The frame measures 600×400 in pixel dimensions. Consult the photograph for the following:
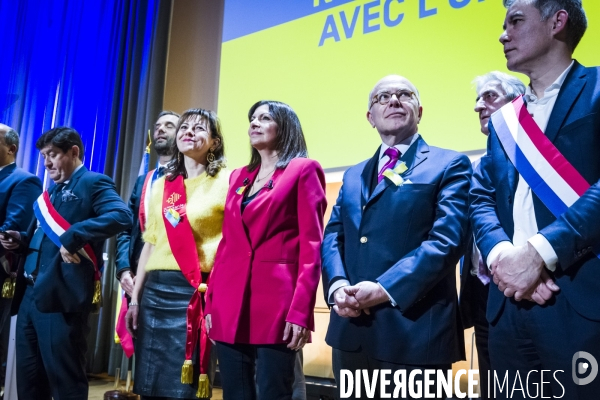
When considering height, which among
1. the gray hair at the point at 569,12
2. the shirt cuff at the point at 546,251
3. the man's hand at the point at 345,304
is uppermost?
the gray hair at the point at 569,12

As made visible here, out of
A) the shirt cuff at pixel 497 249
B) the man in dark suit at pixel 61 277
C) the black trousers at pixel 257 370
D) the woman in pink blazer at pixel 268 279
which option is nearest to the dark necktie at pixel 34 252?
the man in dark suit at pixel 61 277

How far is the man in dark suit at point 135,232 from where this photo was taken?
2.87m

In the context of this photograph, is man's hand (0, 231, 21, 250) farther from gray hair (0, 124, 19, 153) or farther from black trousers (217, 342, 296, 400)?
black trousers (217, 342, 296, 400)

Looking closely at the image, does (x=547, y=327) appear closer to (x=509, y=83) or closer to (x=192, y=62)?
(x=509, y=83)

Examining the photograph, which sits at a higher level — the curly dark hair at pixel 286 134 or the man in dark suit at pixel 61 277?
the curly dark hair at pixel 286 134

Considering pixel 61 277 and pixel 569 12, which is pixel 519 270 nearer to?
pixel 569 12

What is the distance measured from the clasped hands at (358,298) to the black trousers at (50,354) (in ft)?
5.01

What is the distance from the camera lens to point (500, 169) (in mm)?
1504

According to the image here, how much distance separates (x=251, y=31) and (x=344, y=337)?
3.27 metres

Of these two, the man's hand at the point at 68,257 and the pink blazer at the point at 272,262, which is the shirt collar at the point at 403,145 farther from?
the man's hand at the point at 68,257

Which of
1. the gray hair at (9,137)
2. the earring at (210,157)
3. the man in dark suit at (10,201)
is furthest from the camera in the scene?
the gray hair at (9,137)

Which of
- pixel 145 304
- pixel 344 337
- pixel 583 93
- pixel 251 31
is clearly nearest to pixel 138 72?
pixel 251 31

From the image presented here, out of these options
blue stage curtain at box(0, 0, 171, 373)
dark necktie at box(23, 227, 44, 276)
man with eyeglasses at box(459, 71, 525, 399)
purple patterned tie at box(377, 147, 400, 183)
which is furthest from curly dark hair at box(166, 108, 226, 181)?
blue stage curtain at box(0, 0, 171, 373)

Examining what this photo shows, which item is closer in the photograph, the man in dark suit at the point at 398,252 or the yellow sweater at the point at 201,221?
the man in dark suit at the point at 398,252
